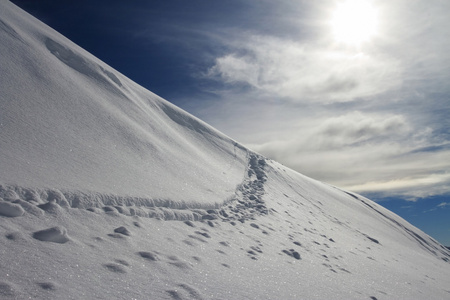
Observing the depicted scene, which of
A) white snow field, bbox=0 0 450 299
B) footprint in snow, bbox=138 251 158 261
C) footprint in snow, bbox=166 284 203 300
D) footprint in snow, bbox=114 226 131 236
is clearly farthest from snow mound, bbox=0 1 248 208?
footprint in snow, bbox=166 284 203 300

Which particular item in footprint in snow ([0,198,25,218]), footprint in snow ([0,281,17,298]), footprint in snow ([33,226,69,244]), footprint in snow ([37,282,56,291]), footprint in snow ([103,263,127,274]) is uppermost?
footprint in snow ([0,198,25,218])

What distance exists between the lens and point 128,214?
156 inches

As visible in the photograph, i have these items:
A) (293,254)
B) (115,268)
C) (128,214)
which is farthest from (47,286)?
(293,254)

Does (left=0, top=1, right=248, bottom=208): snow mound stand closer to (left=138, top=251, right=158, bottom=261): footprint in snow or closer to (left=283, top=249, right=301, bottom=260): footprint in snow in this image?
(left=138, top=251, right=158, bottom=261): footprint in snow

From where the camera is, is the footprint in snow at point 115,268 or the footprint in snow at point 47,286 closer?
the footprint in snow at point 47,286

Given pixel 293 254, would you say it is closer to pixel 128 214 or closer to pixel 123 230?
pixel 128 214

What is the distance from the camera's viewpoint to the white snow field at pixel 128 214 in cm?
264

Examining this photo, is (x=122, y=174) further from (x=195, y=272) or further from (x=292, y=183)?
(x=292, y=183)

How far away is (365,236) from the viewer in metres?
9.81

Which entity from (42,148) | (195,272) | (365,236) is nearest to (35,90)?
(42,148)

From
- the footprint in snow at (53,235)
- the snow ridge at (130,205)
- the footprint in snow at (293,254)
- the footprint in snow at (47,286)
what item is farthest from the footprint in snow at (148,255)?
the footprint in snow at (293,254)

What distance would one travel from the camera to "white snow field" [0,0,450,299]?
8.65 ft

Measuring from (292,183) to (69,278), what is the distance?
10242mm

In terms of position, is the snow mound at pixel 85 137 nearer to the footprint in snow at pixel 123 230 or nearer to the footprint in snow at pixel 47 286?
the footprint in snow at pixel 123 230
